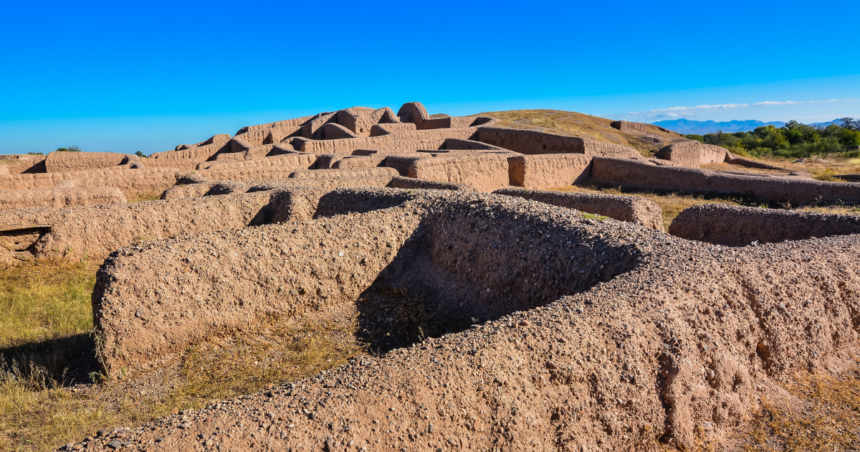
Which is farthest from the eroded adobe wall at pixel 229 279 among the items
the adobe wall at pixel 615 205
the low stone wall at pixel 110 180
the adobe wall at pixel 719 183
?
the adobe wall at pixel 719 183

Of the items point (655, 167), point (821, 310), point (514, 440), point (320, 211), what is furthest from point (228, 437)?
point (655, 167)

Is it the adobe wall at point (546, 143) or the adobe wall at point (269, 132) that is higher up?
the adobe wall at point (269, 132)

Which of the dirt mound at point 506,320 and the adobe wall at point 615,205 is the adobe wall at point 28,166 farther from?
the adobe wall at point 615,205

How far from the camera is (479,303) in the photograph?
5.93 meters

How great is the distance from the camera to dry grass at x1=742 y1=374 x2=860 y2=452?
10.7ft

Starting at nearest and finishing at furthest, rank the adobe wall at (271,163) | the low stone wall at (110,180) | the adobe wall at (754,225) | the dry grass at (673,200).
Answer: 1. the adobe wall at (754,225)
2. the dry grass at (673,200)
3. the low stone wall at (110,180)
4. the adobe wall at (271,163)

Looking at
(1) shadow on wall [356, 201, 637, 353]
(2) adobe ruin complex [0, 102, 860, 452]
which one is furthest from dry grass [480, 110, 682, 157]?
(1) shadow on wall [356, 201, 637, 353]

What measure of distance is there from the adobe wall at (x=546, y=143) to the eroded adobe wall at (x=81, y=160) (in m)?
15.0

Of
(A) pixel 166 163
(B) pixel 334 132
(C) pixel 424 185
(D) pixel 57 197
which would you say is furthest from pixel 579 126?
(D) pixel 57 197

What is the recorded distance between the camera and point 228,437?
2.47 meters

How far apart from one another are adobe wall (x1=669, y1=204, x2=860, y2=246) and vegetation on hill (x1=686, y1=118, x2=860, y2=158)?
22328 mm

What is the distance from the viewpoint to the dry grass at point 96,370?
3930 mm

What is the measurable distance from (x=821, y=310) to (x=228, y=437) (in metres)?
4.90

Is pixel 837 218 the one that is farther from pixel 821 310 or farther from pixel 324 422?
pixel 324 422
